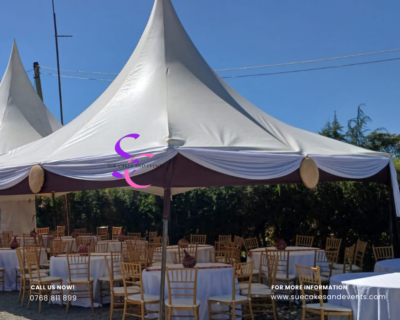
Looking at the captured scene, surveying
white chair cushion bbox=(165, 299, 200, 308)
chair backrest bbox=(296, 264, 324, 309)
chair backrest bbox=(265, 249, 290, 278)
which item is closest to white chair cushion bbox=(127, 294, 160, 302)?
white chair cushion bbox=(165, 299, 200, 308)

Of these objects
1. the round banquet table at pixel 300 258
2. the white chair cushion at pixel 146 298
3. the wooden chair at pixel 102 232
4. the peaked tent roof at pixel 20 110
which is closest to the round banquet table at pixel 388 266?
the round banquet table at pixel 300 258

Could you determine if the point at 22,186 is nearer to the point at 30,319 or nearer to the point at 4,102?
the point at 30,319

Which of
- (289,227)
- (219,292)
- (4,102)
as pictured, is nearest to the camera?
(219,292)

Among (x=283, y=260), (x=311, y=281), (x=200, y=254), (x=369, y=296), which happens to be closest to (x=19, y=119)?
(x=200, y=254)

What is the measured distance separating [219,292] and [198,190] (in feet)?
23.9

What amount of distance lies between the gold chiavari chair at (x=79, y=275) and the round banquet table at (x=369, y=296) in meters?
3.85

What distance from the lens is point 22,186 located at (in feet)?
22.4

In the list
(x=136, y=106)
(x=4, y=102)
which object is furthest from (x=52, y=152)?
(x=4, y=102)

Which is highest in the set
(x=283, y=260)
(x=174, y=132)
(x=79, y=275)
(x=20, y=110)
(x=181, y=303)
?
(x=20, y=110)

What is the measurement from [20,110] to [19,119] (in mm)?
413

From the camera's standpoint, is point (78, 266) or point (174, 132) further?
point (78, 266)

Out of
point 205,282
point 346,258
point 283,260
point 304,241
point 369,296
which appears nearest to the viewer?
point 369,296

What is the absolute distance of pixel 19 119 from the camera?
14.8m

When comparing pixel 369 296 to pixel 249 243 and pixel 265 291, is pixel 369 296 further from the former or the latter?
pixel 249 243
